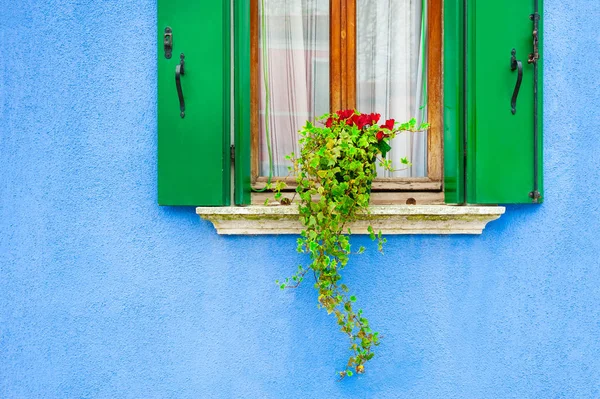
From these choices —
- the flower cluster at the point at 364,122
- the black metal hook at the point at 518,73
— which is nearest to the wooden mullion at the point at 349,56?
the flower cluster at the point at 364,122

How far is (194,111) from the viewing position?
228 cm

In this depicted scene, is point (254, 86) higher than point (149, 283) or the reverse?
higher

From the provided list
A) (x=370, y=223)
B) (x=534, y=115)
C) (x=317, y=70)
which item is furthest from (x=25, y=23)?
(x=534, y=115)

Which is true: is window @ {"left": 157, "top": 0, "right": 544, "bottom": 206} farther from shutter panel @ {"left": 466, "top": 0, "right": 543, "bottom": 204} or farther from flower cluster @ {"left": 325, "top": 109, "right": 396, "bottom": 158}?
flower cluster @ {"left": 325, "top": 109, "right": 396, "bottom": 158}

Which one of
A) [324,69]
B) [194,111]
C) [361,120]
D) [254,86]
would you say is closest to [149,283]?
[194,111]

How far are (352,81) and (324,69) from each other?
13 cm

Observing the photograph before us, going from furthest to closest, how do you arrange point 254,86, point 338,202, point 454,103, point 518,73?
1. point 254,86
2. point 454,103
3. point 518,73
4. point 338,202

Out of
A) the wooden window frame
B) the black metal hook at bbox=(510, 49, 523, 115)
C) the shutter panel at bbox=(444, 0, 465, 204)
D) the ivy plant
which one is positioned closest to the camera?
the ivy plant

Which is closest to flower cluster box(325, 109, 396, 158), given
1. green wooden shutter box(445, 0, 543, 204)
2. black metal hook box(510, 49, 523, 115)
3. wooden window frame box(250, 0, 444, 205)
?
wooden window frame box(250, 0, 444, 205)

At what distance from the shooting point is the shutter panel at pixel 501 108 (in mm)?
2326

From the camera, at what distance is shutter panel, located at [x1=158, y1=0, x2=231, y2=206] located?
2.28 meters

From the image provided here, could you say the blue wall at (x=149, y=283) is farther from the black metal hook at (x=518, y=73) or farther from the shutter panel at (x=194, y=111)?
the black metal hook at (x=518, y=73)

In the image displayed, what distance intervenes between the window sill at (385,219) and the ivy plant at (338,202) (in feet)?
0.19

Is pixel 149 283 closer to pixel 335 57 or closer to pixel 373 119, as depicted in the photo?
pixel 373 119
